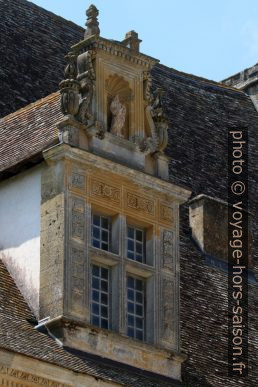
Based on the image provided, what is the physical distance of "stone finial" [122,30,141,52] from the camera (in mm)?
34594

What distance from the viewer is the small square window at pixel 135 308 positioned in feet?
108

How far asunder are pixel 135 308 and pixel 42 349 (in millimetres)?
2585

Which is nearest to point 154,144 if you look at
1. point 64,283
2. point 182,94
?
point 64,283

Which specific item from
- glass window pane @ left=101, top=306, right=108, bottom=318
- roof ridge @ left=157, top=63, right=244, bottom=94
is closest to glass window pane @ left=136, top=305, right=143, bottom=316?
glass window pane @ left=101, top=306, right=108, bottom=318

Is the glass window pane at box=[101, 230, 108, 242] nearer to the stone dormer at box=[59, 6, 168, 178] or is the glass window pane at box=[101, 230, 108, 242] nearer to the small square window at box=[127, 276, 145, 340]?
the small square window at box=[127, 276, 145, 340]

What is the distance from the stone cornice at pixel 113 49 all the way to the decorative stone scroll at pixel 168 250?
2.67 meters

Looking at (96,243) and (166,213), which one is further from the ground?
(166,213)

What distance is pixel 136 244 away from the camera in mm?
33688

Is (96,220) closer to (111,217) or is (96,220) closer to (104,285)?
(111,217)

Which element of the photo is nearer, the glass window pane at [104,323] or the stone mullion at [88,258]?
the stone mullion at [88,258]

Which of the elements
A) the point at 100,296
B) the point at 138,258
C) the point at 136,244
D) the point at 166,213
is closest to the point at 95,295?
the point at 100,296

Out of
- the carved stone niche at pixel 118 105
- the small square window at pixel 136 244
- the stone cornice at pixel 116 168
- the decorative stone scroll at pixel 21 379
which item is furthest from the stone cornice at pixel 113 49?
the decorative stone scroll at pixel 21 379

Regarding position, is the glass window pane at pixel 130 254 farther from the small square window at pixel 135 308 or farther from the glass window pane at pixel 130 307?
the glass window pane at pixel 130 307

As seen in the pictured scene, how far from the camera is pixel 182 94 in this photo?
44.4 meters
